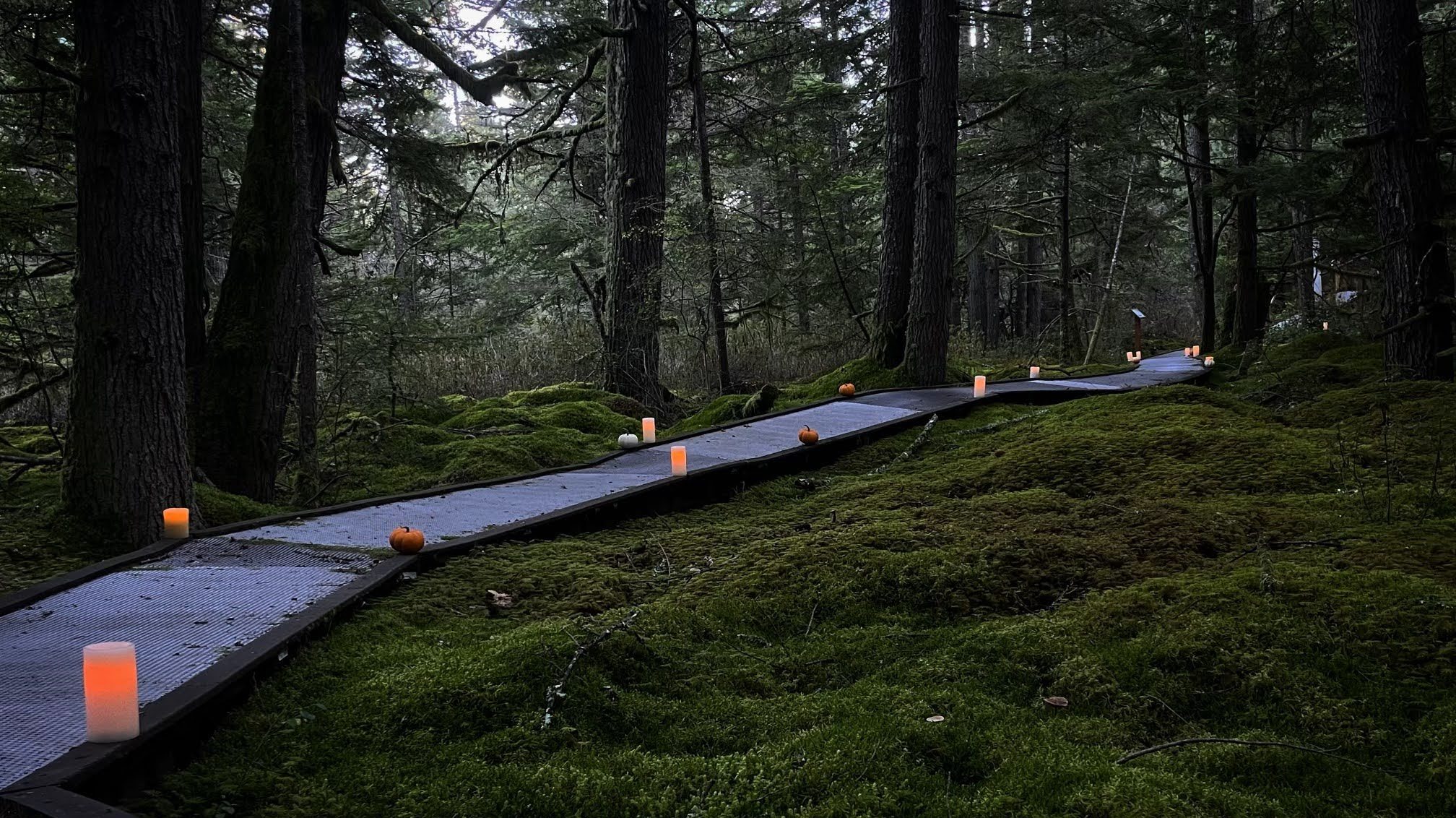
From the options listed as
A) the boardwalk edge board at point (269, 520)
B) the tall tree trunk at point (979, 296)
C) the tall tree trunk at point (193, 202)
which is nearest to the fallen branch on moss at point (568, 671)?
the boardwalk edge board at point (269, 520)

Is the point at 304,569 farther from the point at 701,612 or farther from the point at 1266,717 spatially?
the point at 1266,717

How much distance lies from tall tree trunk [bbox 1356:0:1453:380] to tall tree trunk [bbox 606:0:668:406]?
734 cm

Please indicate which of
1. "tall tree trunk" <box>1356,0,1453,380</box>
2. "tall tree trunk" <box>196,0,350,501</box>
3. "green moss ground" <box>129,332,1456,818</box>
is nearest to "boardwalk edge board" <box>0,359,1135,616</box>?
"green moss ground" <box>129,332,1456,818</box>

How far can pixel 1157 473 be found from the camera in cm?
541

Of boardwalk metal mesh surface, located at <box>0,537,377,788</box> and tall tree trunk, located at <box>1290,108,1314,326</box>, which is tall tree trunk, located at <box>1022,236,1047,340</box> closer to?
tall tree trunk, located at <box>1290,108,1314,326</box>

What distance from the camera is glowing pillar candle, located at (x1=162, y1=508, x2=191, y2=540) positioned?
4.24m

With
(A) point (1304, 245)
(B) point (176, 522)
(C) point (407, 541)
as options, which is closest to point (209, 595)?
(C) point (407, 541)

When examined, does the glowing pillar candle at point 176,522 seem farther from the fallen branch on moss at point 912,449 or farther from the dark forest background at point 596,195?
the fallen branch on moss at point 912,449

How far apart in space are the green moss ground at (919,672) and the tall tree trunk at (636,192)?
6.52 metres

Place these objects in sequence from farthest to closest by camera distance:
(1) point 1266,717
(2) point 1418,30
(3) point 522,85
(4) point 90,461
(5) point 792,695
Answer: (3) point 522,85 < (2) point 1418,30 < (4) point 90,461 < (5) point 792,695 < (1) point 1266,717

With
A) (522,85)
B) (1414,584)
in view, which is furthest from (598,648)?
(522,85)

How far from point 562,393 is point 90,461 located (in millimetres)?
7062

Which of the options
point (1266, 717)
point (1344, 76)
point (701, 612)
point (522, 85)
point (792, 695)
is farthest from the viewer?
point (522, 85)

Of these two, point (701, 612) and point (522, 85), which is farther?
point (522, 85)
